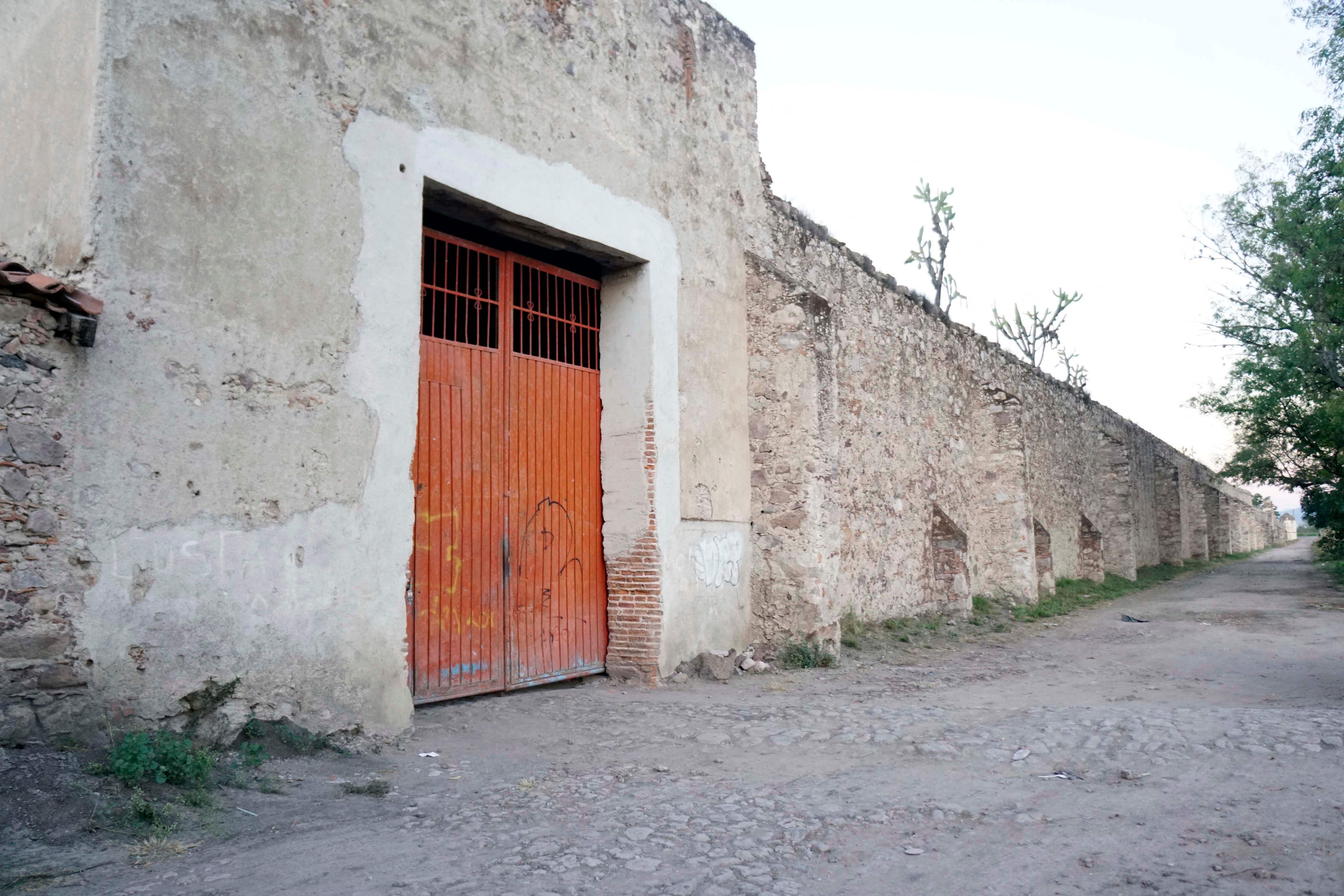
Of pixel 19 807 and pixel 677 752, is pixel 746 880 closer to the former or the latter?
pixel 677 752

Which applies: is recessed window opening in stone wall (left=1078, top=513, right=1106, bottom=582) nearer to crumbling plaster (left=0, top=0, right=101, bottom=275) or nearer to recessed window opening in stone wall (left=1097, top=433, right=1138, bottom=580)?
recessed window opening in stone wall (left=1097, top=433, right=1138, bottom=580)

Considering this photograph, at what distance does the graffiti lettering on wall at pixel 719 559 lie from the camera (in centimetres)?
725

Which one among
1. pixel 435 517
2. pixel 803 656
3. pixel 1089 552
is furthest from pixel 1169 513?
pixel 435 517

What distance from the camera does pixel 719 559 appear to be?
746 centimetres

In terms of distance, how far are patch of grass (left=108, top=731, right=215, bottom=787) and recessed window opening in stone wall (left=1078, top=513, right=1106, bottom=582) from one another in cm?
1753

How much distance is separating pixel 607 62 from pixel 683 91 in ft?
3.35

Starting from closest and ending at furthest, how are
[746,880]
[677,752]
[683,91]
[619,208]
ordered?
[746,880] → [677,752] → [619,208] → [683,91]

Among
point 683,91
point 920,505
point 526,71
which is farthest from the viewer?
point 920,505

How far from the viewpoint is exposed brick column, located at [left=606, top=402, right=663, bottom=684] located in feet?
22.2

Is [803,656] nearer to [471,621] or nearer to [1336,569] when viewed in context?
[471,621]

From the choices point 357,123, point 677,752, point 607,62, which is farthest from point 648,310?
point 677,752

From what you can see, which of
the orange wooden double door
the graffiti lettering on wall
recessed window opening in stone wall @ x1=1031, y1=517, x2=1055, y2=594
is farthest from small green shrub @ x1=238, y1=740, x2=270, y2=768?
recessed window opening in stone wall @ x1=1031, y1=517, x2=1055, y2=594

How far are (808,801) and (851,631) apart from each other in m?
5.48

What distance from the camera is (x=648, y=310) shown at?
705 centimetres
